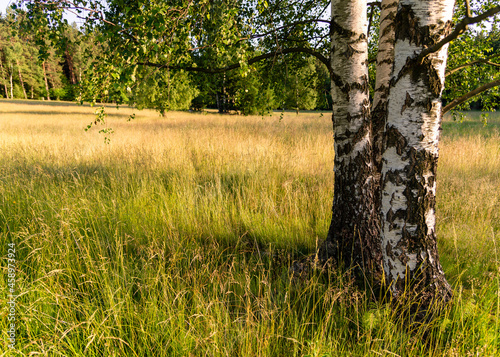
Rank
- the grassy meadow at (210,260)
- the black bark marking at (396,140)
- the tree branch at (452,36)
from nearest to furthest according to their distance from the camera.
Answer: the tree branch at (452,36) → the grassy meadow at (210,260) → the black bark marking at (396,140)

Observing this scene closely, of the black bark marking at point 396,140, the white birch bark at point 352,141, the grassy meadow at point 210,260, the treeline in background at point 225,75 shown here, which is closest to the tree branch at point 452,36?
the black bark marking at point 396,140

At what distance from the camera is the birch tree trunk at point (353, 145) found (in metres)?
2.35

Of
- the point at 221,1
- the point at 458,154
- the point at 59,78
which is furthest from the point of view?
the point at 59,78

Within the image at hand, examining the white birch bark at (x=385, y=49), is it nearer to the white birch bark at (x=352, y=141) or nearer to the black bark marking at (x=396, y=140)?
Result: the white birch bark at (x=352, y=141)

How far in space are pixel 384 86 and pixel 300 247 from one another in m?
1.94

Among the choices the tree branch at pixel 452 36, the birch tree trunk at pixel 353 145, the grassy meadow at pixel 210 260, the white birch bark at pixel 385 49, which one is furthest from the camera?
the white birch bark at pixel 385 49

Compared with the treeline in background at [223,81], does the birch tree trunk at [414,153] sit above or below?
below

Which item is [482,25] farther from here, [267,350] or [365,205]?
[267,350]

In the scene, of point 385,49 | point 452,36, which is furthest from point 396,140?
point 385,49

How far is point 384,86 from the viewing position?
2650 mm

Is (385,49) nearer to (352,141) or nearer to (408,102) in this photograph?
(352,141)

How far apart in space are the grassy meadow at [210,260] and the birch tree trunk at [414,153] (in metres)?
0.27

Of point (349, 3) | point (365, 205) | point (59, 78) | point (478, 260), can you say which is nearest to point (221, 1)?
point (349, 3)

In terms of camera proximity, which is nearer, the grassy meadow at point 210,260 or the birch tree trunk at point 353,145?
the grassy meadow at point 210,260
